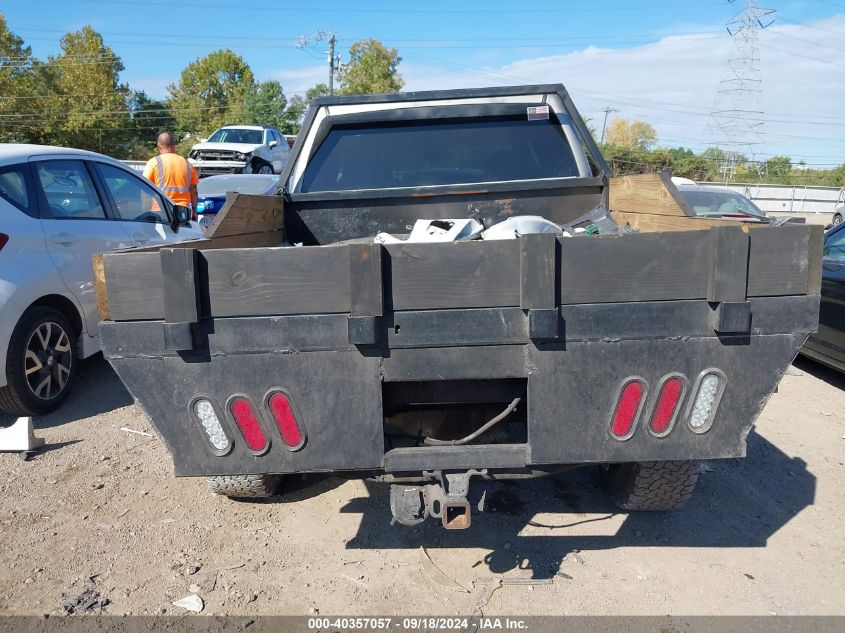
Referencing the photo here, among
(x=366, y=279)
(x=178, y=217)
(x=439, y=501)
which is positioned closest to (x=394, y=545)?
(x=439, y=501)

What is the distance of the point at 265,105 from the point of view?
Answer: 53.7 m

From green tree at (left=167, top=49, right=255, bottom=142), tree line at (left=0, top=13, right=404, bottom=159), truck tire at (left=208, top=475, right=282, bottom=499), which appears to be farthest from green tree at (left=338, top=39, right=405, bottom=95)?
truck tire at (left=208, top=475, right=282, bottom=499)

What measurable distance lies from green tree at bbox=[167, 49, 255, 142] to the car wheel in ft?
176

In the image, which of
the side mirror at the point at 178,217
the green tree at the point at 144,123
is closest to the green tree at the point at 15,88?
the green tree at the point at 144,123

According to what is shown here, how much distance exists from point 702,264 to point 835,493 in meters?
2.52

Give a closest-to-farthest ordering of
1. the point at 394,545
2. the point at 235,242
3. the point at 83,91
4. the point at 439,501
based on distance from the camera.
→ the point at 439,501 → the point at 235,242 → the point at 394,545 → the point at 83,91

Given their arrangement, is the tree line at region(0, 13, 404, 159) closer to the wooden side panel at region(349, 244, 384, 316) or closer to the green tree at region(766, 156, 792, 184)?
the green tree at region(766, 156, 792, 184)

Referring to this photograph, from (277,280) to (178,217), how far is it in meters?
4.45

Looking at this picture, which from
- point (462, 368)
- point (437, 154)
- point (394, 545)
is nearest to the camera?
point (462, 368)

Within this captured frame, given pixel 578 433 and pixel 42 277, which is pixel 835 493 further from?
pixel 42 277

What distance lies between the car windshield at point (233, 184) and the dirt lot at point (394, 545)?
666cm

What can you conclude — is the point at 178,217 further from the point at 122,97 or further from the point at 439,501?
the point at 122,97

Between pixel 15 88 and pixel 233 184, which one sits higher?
pixel 15 88

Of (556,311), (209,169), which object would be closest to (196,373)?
(556,311)
